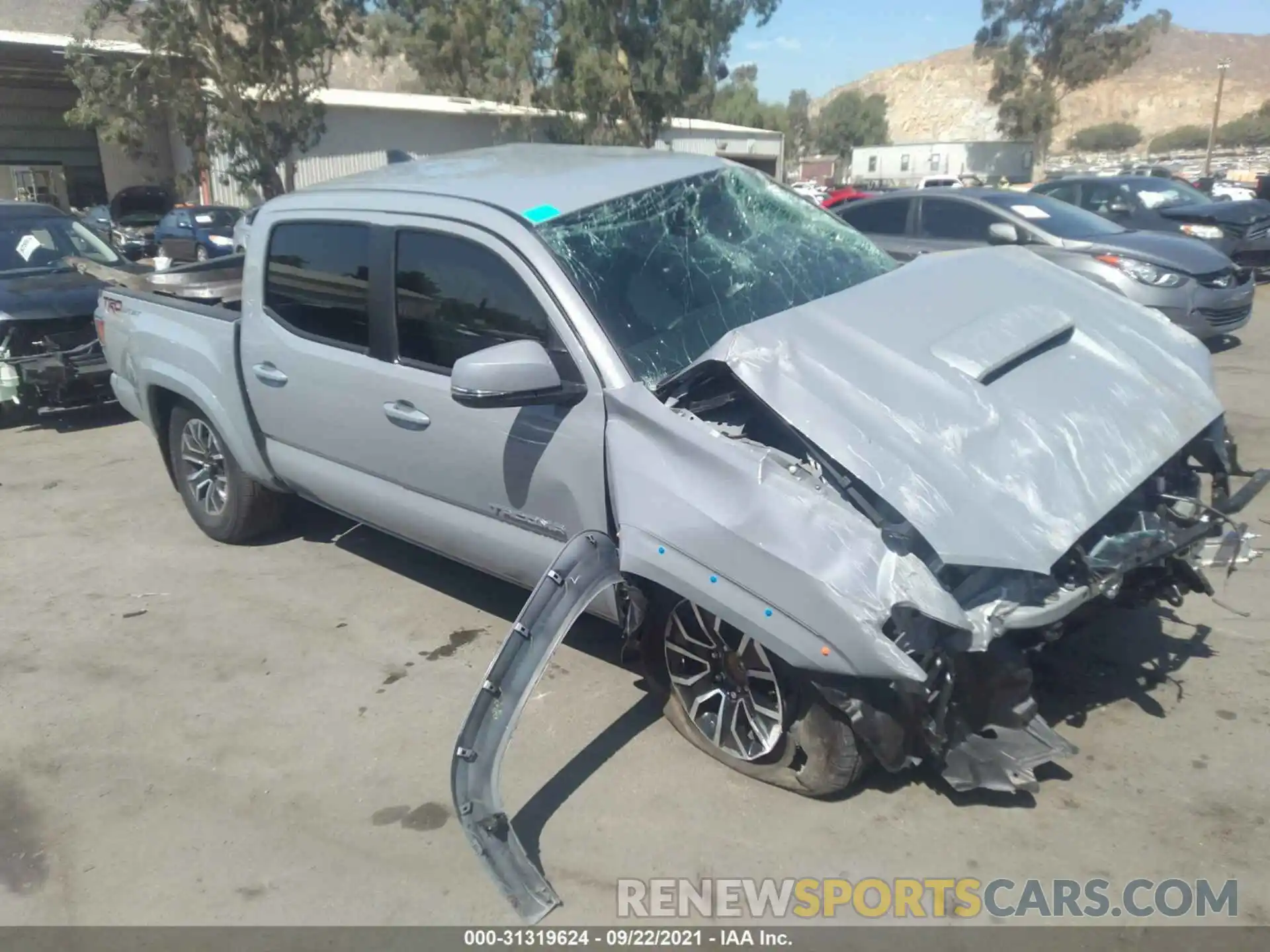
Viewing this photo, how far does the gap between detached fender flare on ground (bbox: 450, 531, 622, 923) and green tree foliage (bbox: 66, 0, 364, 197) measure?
89.0 feet

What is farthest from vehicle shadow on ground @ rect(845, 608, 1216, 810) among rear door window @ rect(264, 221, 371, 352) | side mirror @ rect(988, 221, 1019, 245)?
side mirror @ rect(988, 221, 1019, 245)

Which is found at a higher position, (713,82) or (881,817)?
(713,82)

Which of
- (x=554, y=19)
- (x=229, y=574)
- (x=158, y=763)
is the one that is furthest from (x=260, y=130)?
(x=158, y=763)

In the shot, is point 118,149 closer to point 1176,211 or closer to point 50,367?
point 50,367

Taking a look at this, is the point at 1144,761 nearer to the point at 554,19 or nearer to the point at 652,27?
the point at 652,27

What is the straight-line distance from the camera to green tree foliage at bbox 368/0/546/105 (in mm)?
37156

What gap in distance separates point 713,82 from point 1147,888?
4218cm

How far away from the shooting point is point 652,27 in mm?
33281

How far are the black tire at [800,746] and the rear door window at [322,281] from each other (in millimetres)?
1766

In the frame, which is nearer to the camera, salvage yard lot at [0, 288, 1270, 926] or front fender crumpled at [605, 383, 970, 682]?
front fender crumpled at [605, 383, 970, 682]

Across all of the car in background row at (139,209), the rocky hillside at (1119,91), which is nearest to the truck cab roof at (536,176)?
the car in background row at (139,209)

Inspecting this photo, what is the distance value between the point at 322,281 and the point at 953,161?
5095 cm

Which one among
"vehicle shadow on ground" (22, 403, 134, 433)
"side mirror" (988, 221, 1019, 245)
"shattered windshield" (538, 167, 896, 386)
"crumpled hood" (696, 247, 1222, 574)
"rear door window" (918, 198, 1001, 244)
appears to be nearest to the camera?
"crumpled hood" (696, 247, 1222, 574)

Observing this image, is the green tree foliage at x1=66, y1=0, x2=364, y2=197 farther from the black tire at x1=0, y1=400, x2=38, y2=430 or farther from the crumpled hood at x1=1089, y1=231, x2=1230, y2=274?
the crumpled hood at x1=1089, y1=231, x2=1230, y2=274
